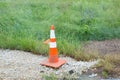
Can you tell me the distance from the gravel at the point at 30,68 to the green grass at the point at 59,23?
0.35 metres

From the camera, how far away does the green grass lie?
7098mm

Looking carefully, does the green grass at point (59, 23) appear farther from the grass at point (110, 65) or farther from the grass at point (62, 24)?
the grass at point (110, 65)

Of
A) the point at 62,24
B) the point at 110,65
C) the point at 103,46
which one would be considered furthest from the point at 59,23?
the point at 110,65

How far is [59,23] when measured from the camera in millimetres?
8578

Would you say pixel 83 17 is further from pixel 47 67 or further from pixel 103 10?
pixel 47 67

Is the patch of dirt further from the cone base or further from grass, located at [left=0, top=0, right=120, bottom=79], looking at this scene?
the cone base

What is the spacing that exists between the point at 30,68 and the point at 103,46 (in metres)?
2.45

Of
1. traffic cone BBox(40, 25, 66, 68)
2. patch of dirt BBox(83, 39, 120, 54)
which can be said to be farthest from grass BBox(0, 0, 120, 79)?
traffic cone BBox(40, 25, 66, 68)

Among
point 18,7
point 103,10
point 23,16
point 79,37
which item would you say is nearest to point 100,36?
point 79,37

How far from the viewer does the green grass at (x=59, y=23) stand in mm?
7098

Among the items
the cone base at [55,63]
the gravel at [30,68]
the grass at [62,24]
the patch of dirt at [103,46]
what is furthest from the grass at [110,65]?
the patch of dirt at [103,46]

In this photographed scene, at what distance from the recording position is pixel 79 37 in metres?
8.22

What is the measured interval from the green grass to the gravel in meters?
0.35

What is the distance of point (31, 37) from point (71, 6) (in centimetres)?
286
